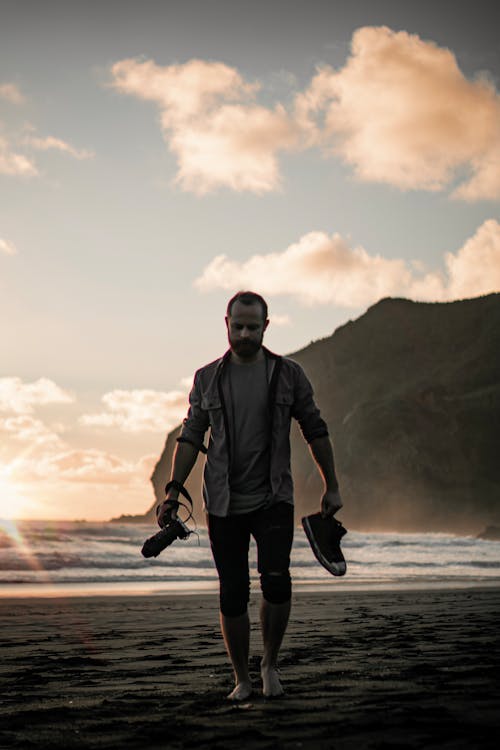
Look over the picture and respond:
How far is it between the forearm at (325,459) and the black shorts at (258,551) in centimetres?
25

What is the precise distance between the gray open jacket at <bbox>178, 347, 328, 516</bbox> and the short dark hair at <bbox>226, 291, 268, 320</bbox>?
225 mm

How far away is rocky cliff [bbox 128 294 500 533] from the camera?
7144 cm

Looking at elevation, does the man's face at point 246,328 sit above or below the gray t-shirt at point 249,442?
above

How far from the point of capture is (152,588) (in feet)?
45.2

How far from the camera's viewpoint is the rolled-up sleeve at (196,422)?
422 centimetres

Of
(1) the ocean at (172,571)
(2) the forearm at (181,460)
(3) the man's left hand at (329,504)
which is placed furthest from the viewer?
(1) the ocean at (172,571)

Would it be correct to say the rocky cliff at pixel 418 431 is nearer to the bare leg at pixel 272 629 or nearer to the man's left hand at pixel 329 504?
the man's left hand at pixel 329 504

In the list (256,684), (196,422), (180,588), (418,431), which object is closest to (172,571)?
(180,588)

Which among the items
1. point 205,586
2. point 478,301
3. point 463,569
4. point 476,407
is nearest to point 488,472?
point 476,407

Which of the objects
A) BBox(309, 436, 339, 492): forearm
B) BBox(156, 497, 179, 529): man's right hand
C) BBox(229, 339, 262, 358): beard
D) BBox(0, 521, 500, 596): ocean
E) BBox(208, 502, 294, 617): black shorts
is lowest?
BBox(0, 521, 500, 596): ocean

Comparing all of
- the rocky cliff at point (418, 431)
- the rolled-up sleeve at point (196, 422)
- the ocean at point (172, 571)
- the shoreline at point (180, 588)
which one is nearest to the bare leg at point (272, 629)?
the rolled-up sleeve at point (196, 422)

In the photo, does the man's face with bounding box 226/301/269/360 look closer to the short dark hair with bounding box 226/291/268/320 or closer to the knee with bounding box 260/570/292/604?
the short dark hair with bounding box 226/291/268/320

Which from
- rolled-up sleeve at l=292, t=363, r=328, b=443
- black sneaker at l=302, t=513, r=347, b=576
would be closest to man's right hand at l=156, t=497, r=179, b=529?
black sneaker at l=302, t=513, r=347, b=576

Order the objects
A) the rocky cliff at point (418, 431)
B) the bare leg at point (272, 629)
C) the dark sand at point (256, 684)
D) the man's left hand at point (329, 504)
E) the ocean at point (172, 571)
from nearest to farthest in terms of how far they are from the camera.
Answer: the dark sand at point (256, 684) < the bare leg at point (272, 629) < the man's left hand at point (329, 504) < the ocean at point (172, 571) < the rocky cliff at point (418, 431)
